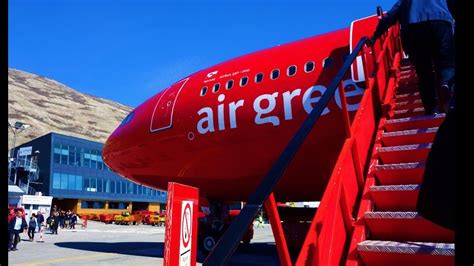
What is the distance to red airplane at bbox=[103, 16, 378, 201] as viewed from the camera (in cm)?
755

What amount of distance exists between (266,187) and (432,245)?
162 cm

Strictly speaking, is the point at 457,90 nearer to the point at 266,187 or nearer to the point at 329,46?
the point at 266,187

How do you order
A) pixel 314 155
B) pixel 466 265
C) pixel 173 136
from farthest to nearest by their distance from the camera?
1. pixel 173 136
2. pixel 314 155
3. pixel 466 265

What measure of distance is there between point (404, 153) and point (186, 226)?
259 cm

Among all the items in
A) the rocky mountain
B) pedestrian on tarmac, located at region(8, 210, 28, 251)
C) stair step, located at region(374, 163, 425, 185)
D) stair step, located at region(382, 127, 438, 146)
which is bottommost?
pedestrian on tarmac, located at region(8, 210, 28, 251)

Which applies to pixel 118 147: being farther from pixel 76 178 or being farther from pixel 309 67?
pixel 76 178

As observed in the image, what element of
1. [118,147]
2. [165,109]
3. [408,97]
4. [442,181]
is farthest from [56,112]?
[442,181]

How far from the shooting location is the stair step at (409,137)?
4.33 meters

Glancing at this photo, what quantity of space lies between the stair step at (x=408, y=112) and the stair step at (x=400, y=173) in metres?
1.50

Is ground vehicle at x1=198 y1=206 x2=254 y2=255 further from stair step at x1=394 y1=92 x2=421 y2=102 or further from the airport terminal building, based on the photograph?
the airport terminal building

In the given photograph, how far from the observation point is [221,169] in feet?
30.2

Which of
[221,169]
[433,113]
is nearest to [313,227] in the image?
[433,113]

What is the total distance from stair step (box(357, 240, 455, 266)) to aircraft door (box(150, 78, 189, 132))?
24.1 feet

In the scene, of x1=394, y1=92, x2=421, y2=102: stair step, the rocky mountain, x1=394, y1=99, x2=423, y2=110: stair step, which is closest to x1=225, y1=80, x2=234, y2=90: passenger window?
x1=394, y1=92, x2=421, y2=102: stair step
